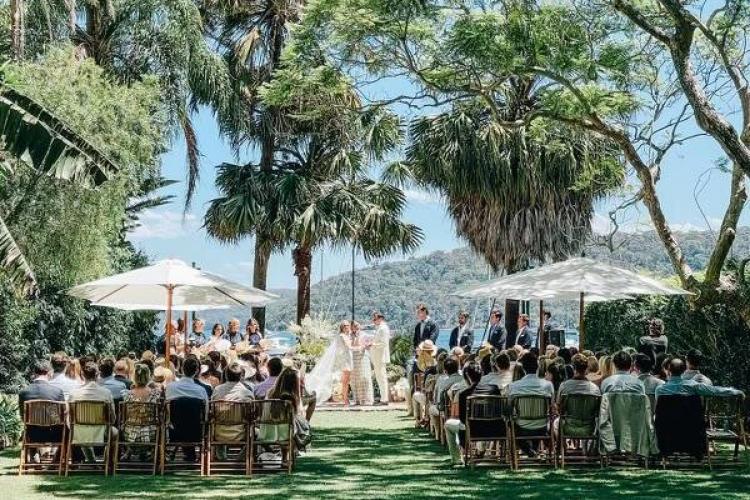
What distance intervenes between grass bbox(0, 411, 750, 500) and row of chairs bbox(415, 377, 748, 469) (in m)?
0.30

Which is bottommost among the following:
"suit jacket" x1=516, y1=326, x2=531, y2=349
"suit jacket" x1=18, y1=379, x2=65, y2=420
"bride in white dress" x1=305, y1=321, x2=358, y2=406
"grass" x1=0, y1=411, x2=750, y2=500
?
"grass" x1=0, y1=411, x2=750, y2=500

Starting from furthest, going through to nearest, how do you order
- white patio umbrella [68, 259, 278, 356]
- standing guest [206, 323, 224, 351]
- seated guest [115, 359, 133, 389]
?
standing guest [206, 323, 224, 351] → white patio umbrella [68, 259, 278, 356] → seated guest [115, 359, 133, 389]

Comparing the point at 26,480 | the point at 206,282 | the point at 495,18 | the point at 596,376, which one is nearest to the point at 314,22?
the point at 495,18

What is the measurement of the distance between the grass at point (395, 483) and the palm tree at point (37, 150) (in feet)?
8.10

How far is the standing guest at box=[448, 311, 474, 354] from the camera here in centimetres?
2119

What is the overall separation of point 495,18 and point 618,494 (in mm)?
8761

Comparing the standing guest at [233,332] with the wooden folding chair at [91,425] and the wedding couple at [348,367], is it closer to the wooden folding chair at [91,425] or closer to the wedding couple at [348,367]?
the wedding couple at [348,367]

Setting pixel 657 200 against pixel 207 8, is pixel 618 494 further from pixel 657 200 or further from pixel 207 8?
pixel 207 8

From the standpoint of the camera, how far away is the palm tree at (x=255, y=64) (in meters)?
29.8

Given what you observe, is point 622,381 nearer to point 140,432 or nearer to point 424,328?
point 140,432

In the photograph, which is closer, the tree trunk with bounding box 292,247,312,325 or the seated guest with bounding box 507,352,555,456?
the seated guest with bounding box 507,352,555,456

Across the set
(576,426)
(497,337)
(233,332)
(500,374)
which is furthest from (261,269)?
(576,426)

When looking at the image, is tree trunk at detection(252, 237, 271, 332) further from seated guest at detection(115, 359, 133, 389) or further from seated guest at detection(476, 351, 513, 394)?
seated guest at detection(476, 351, 513, 394)

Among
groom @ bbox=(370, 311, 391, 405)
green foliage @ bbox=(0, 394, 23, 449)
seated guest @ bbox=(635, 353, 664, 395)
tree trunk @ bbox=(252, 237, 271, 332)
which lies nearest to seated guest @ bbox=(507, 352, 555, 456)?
seated guest @ bbox=(635, 353, 664, 395)
